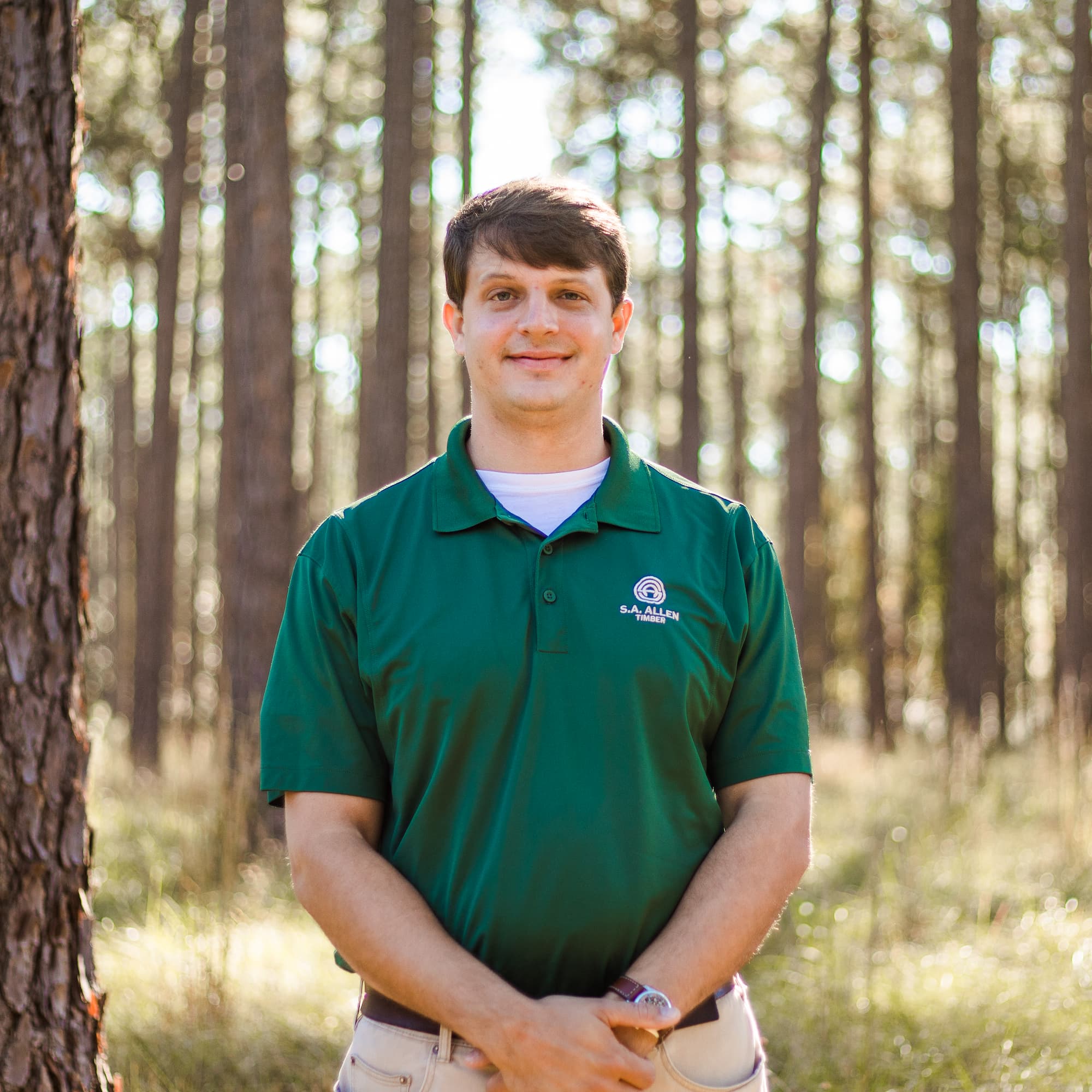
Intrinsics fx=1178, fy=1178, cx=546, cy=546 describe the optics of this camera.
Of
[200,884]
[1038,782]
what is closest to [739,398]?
[1038,782]

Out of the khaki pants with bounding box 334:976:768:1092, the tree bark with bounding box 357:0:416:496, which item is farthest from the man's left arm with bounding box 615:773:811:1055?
the tree bark with bounding box 357:0:416:496

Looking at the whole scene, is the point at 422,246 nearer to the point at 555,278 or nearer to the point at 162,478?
the point at 162,478

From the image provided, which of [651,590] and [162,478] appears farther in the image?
[162,478]

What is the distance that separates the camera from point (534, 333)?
7.23ft

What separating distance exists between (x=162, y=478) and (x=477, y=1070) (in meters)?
14.0

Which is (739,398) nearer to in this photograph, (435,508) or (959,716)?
(959,716)

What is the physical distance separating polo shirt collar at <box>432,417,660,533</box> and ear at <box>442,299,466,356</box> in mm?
230

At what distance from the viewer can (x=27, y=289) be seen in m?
2.69

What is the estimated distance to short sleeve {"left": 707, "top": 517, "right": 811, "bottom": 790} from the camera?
2.21 m

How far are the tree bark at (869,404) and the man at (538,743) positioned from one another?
41.3ft

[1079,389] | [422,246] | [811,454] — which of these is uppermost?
[422,246]

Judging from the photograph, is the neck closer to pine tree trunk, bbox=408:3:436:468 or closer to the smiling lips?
the smiling lips

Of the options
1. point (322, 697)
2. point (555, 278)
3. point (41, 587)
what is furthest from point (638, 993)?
point (41, 587)

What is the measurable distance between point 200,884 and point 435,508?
5680 mm
